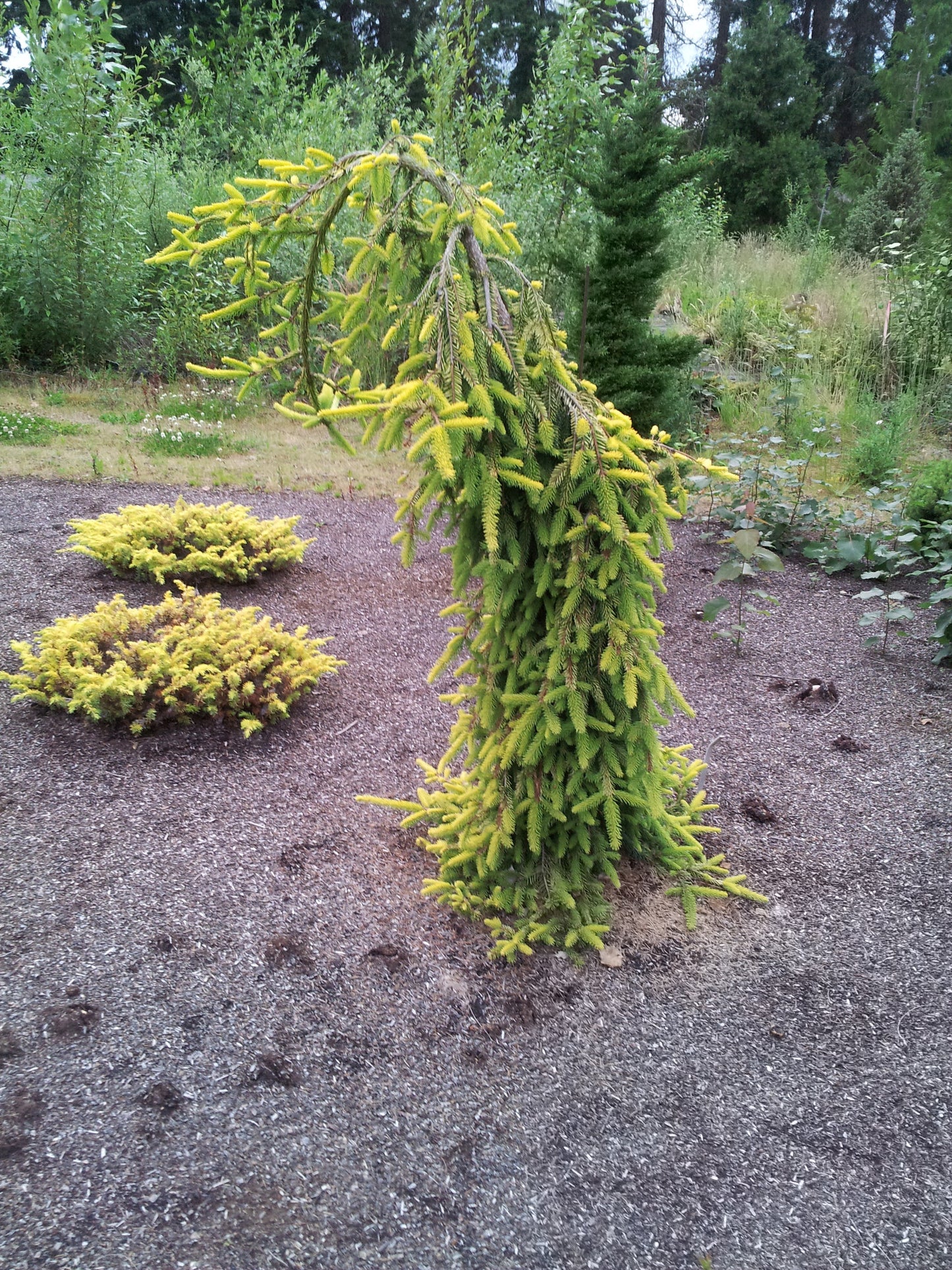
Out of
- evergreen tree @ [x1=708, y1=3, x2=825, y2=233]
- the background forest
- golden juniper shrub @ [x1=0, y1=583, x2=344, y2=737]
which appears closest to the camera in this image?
golden juniper shrub @ [x1=0, y1=583, x2=344, y2=737]

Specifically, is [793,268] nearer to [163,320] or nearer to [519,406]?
[163,320]

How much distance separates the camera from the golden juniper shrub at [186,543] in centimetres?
444

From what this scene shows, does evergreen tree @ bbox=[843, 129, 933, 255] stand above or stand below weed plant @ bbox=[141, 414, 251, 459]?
above

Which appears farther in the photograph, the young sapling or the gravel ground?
the young sapling

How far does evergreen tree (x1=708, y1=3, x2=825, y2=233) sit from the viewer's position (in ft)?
54.1

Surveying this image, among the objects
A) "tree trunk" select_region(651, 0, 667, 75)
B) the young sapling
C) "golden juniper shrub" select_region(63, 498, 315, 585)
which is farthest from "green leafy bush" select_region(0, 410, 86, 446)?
"tree trunk" select_region(651, 0, 667, 75)

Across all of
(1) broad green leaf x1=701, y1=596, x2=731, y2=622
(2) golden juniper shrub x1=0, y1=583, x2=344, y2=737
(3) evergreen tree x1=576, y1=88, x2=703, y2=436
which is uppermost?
(3) evergreen tree x1=576, y1=88, x2=703, y2=436

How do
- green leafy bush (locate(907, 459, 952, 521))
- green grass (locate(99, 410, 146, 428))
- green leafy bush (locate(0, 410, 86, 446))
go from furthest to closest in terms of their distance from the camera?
1. green grass (locate(99, 410, 146, 428))
2. green leafy bush (locate(0, 410, 86, 446))
3. green leafy bush (locate(907, 459, 952, 521))

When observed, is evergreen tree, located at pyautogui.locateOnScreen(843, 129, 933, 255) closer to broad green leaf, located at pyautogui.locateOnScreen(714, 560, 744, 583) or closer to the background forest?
the background forest

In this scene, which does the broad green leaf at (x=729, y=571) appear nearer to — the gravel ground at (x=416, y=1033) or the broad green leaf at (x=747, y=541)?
the broad green leaf at (x=747, y=541)

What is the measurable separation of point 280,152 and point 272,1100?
1117 cm

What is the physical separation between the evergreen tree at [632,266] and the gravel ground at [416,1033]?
2844 mm

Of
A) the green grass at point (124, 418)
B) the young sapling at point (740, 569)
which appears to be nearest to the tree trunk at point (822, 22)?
the green grass at point (124, 418)

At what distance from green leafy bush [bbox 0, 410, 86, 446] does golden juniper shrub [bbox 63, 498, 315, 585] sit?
2821 mm
